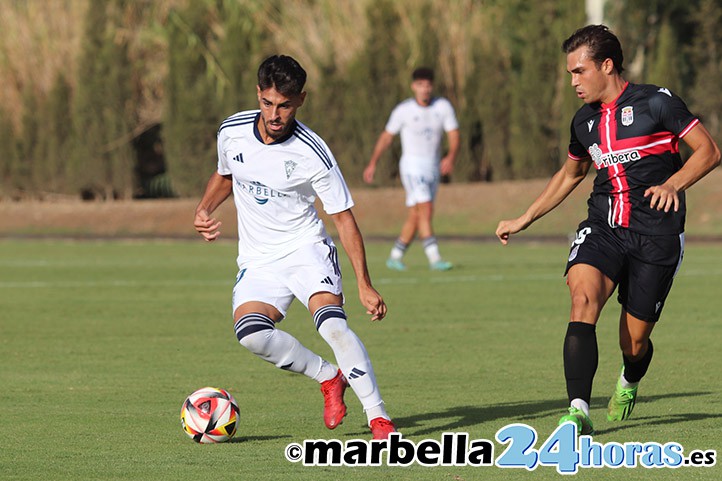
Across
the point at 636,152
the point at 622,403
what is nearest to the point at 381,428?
the point at 622,403

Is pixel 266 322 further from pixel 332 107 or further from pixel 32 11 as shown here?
pixel 32 11

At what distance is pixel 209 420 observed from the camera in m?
7.86

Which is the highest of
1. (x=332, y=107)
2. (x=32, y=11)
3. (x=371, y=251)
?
(x=32, y=11)

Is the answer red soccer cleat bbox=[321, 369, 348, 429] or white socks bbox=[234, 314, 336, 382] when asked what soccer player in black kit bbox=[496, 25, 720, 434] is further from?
white socks bbox=[234, 314, 336, 382]

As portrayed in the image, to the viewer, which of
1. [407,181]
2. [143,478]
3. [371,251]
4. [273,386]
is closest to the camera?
[143,478]

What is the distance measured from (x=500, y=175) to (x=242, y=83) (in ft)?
19.9

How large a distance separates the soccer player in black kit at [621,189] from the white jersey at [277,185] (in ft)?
4.47

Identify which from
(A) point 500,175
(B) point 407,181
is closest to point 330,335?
(B) point 407,181

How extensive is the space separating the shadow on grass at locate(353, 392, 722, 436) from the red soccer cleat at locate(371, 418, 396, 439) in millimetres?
268

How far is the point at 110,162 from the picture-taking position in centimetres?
3600

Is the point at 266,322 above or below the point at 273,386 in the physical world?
above

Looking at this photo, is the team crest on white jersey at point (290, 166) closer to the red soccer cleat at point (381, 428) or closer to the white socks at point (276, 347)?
the white socks at point (276, 347)

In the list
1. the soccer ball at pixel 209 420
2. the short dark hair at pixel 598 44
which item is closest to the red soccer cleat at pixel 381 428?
the soccer ball at pixel 209 420

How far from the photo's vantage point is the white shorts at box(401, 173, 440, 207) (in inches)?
812
